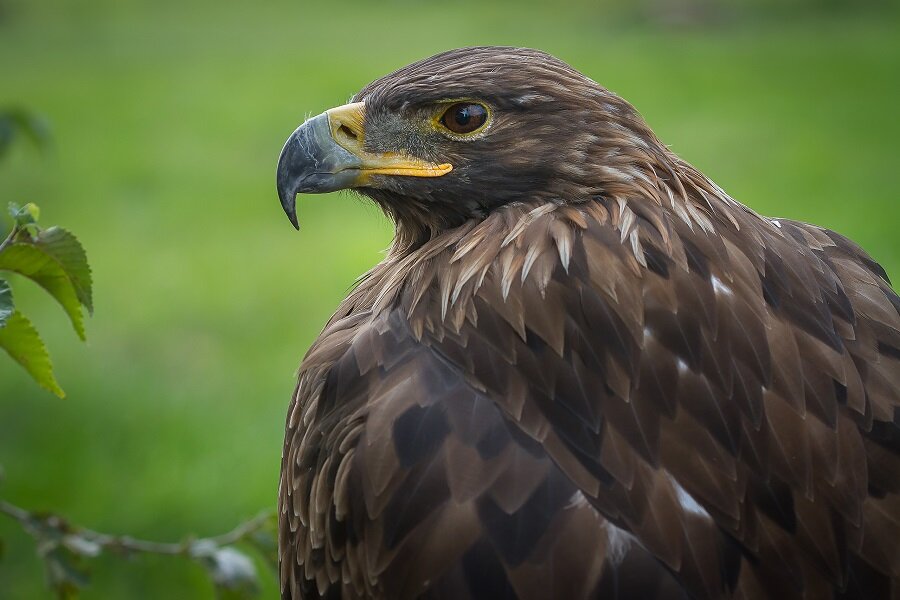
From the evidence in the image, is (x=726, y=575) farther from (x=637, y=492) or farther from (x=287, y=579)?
(x=287, y=579)

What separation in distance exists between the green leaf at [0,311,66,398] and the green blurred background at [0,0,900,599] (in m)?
A: 1.08

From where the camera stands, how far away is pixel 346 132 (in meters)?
2.58

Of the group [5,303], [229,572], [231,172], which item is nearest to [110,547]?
[229,572]

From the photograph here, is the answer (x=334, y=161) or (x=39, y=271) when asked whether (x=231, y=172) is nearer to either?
(x=334, y=161)

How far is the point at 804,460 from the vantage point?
6.97ft

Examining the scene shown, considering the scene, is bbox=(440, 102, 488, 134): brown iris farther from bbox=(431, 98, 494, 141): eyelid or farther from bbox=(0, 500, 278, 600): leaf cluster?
bbox=(0, 500, 278, 600): leaf cluster

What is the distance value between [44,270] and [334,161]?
0.72 meters

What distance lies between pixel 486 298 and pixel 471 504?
0.42m

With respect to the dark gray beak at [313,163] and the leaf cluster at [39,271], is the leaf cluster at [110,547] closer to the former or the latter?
the leaf cluster at [39,271]

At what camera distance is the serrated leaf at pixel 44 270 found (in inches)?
78.7

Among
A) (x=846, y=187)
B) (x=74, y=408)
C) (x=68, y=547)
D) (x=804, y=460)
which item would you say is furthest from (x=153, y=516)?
(x=846, y=187)

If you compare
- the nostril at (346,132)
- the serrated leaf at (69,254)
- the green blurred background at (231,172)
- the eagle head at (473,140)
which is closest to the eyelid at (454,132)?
the eagle head at (473,140)

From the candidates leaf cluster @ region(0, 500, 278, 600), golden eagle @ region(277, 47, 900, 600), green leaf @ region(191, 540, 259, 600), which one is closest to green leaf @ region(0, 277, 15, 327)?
golden eagle @ region(277, 47, 900, 600)

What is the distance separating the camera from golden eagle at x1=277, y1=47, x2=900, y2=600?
6.75ft
